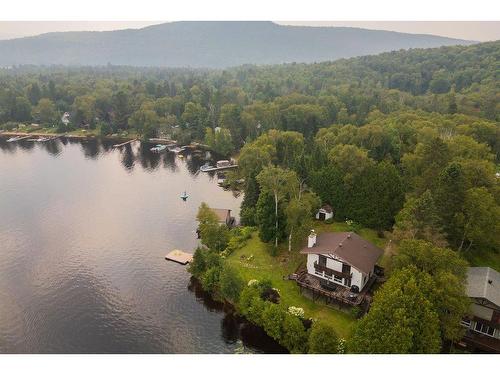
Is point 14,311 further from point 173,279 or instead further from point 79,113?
point 79,113

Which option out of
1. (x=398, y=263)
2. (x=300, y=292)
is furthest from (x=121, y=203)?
(x=398, y=263)

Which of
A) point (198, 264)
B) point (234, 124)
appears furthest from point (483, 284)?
point (234, 124)

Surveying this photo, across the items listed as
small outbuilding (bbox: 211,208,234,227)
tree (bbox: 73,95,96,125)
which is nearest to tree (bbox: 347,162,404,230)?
small outbuilding (bbox: 211,208,234,227)

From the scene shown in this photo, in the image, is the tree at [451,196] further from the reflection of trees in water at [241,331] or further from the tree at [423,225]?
Result: the reflection of trees in water at [241,331]

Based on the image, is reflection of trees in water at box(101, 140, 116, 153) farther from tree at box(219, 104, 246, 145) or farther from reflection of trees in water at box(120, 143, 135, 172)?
tree at box(219, 104, 246, 145)

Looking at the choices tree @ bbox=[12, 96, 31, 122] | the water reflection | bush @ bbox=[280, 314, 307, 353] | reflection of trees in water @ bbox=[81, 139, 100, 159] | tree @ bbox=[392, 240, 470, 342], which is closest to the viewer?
tree @ bbox=[392, 240, 470, 342]

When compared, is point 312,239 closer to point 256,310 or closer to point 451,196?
point 256,310

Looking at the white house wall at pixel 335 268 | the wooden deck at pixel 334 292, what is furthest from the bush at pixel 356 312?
the white house wall at pixel 335 268
